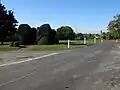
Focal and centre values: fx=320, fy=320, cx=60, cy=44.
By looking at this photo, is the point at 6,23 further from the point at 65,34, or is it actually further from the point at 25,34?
the point at 65,34

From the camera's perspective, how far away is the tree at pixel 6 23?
2699 inches

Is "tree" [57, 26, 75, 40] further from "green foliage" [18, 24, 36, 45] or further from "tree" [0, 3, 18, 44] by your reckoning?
"green foliage" [18, 24, 36, 45]

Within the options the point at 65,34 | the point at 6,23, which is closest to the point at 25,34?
the point at 6,23

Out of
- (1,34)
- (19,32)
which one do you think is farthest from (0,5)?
(19,32)

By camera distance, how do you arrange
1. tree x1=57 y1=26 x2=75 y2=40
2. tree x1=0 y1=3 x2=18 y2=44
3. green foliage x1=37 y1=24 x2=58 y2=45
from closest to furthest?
1. green foliage x1=37 y1=24 x2=58 y2=45
2. tree x1=0 y1=3 x2=18 y2=44
3. tree x1=57 y1=26 x2=75 y2=40

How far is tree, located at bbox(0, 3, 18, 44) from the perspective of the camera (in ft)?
225

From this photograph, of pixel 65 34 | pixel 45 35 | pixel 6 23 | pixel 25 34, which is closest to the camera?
pixel 45 35

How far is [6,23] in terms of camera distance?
7000cm

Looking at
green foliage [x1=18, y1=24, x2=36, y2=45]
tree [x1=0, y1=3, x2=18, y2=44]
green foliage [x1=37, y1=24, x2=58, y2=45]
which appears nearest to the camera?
green foliage [x1=37, y1=24, x2=58, y2=45]

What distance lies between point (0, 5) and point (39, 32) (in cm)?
1324

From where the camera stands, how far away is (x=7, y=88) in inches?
408

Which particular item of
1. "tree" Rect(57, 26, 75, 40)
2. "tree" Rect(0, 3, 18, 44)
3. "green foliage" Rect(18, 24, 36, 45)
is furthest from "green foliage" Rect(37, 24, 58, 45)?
"tree" Rect(57, 26, 75, 40)

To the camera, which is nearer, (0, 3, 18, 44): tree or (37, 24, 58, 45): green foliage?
(37, 24, 58, 45): green foliage

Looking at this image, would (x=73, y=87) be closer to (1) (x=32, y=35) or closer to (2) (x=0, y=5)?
(1) (x=32, y=35)
